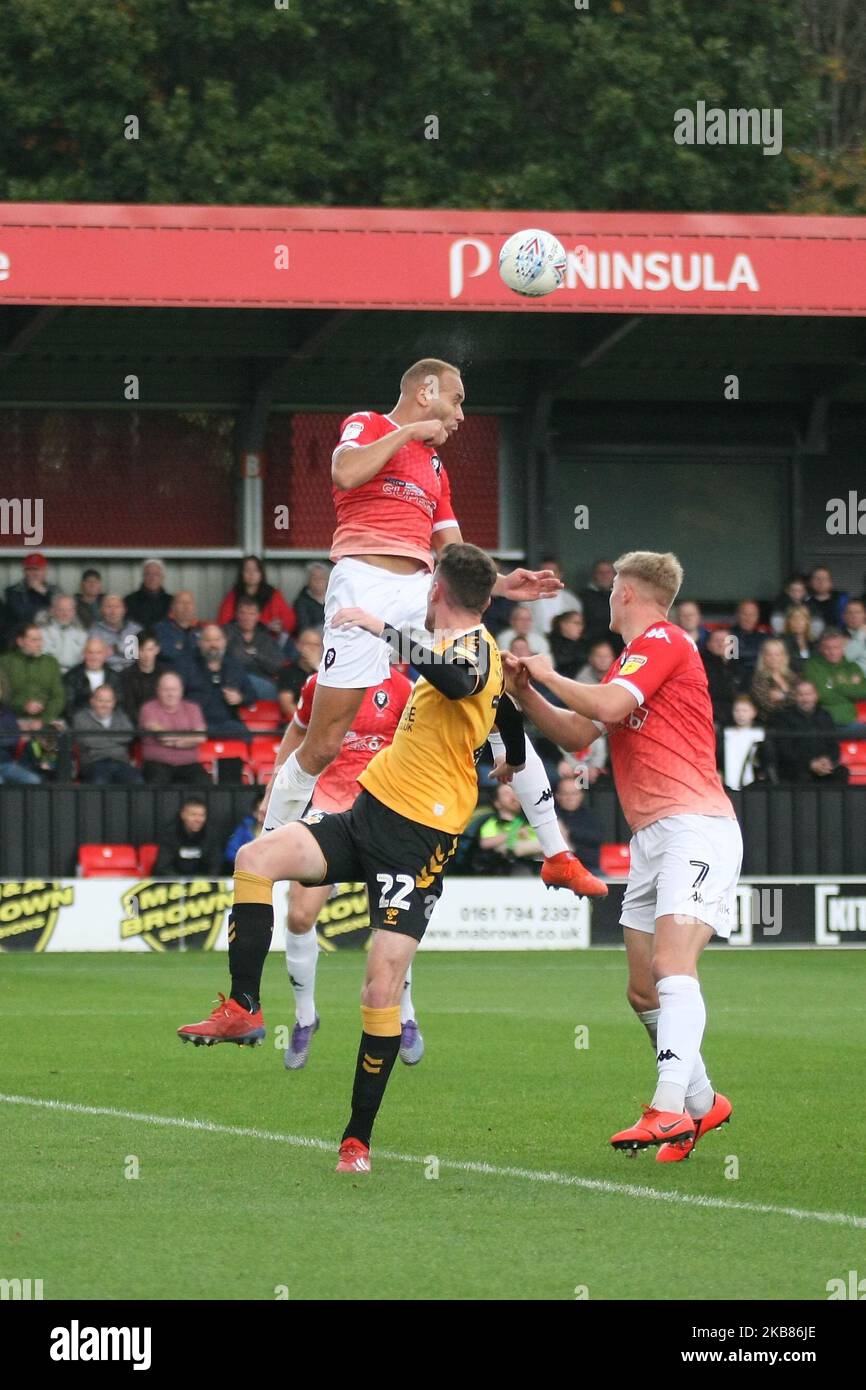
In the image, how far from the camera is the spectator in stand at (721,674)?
1898 cm

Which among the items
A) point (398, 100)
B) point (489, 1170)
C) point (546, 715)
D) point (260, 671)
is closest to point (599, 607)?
point (260, 671)

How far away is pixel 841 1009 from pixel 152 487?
35.5ft

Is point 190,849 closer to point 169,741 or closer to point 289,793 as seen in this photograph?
point 169,741

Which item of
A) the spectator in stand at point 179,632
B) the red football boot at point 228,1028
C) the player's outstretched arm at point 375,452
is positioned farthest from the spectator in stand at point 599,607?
the red football boot at point 228,1028

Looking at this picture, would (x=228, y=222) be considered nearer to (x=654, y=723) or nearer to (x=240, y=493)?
(x=240, y=493)

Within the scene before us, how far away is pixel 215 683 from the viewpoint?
60.4 ft

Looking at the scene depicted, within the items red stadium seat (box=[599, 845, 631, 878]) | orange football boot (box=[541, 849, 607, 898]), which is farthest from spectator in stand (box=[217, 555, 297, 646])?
orange football boot (box=[541, 849, 607, 898])

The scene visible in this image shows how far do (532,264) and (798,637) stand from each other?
815 cm

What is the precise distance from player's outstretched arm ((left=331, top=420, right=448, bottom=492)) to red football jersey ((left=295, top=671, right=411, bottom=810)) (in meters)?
1.28

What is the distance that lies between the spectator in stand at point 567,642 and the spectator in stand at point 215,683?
2633mm

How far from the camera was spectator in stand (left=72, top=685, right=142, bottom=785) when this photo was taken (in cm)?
1775

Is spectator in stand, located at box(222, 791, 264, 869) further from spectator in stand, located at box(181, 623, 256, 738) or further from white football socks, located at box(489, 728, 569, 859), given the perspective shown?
white football socks, located at box(489, 728, 569, 859)

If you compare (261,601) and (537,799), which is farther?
(261,601)
